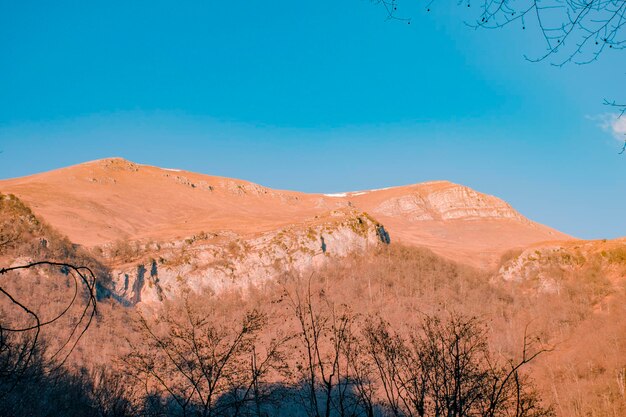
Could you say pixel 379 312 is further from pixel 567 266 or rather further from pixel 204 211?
pixel 204 211

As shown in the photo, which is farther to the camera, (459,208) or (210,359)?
(459,208)

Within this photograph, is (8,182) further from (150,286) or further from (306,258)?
(306,258)

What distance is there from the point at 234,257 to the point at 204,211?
54.8m

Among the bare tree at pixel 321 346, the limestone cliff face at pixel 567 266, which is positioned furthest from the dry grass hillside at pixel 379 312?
the bare tree at pixel 321 346

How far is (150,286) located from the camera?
303 feet

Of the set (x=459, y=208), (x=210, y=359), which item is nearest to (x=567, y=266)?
(x=210, y=359)

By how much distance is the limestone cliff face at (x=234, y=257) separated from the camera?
92562 mm

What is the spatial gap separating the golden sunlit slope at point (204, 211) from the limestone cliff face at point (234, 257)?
8089mm

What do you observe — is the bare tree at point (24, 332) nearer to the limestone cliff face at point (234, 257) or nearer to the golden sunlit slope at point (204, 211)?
the limestone cliff face at point (234, 257)

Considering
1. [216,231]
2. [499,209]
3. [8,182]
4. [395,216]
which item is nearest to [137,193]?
[8,182]

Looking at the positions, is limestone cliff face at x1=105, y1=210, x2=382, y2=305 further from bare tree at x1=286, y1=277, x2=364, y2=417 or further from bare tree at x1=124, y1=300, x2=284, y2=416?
bare tree at x1=286, y1=277, x2=364, y2=417

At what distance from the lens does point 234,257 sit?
4021 inches

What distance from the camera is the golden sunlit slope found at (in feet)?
390

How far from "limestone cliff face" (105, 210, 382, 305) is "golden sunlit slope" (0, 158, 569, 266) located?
8.09 m
